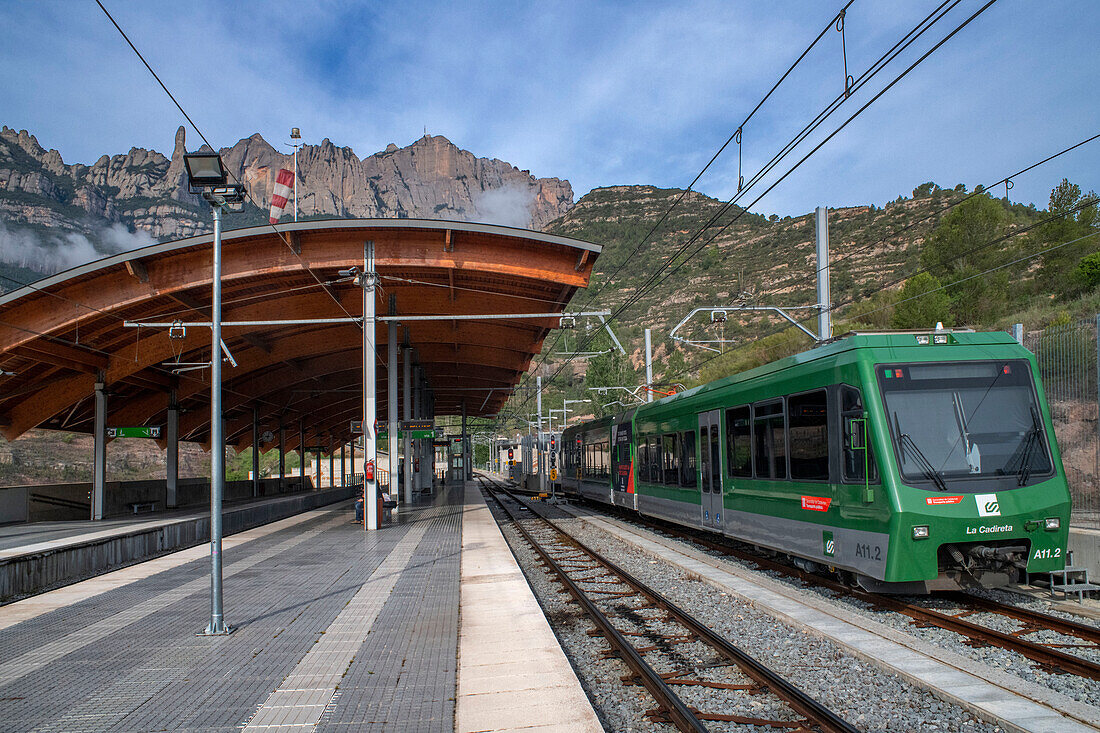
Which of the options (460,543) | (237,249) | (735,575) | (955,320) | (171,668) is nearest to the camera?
(171,668)

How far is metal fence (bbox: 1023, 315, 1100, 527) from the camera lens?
11.0 m

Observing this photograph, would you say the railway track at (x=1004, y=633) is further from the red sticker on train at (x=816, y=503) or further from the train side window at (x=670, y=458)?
the train side window at (x=670, y=458)

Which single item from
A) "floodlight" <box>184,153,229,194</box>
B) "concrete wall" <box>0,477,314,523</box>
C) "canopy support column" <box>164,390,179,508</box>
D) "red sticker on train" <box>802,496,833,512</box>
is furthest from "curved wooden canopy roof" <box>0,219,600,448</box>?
"red sticker on train" <box>802,496,833,512</box>

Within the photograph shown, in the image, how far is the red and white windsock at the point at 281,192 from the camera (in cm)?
1698

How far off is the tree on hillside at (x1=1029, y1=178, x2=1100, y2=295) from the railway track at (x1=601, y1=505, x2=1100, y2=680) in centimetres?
3113

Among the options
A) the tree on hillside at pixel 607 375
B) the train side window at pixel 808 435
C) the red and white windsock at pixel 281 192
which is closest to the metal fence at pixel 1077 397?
the train side window at pixel 808 435

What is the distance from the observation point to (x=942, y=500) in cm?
802

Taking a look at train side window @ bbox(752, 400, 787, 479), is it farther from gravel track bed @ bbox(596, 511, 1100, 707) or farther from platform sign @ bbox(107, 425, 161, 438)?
→ platform sign @ bbox(107, 425, 161, 438)

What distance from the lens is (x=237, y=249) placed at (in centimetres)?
1989

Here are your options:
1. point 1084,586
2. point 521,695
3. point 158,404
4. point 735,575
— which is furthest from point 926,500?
point 158,404

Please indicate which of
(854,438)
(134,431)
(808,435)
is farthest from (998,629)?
(134,431)

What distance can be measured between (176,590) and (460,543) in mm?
6006

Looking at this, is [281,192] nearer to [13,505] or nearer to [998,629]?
[13,505]

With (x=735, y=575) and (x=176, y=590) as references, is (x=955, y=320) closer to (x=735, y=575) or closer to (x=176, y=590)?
(x=735, y=575)
